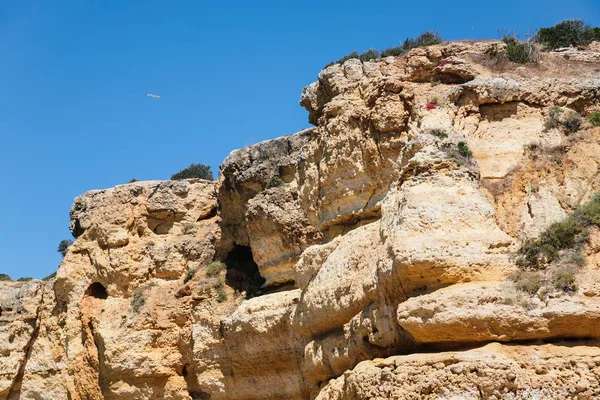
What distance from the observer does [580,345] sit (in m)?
10.6

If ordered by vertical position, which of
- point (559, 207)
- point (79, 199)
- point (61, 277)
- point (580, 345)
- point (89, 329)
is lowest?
point (580, 345)

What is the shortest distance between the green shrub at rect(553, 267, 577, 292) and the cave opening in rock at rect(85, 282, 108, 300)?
20.2 m

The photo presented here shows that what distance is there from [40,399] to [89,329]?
146 inches

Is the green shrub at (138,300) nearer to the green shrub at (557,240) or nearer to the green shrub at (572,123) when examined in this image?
the green shrub at (572,123)

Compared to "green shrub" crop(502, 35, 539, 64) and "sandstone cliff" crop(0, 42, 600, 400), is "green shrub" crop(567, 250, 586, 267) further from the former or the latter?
"green shrub" crop(502, 35, 539, 64)

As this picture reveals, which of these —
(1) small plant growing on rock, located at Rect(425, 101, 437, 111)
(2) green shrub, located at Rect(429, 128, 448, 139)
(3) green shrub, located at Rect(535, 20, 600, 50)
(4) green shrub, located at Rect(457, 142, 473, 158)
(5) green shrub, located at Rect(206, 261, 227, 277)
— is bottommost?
(4) green shrub, located at Rect(457, 142, 473, 158)

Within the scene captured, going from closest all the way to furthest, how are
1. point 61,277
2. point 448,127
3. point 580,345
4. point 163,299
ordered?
point 580,345 → point 448,127 → point 163,299 → point 61,277

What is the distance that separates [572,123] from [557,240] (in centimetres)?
476

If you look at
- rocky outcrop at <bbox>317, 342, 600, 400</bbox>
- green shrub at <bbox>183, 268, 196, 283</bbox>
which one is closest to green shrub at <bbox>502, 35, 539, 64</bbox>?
rocky outcrop at <bbox>317, 342, 600, 400</bbox>

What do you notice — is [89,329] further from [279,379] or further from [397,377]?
[397,377]

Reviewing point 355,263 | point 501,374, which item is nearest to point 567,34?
point 355,263

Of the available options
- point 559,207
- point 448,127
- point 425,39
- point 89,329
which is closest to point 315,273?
point 448,127

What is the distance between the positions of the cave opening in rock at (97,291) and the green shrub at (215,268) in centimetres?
422

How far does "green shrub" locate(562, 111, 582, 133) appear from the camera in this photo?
15883mm
